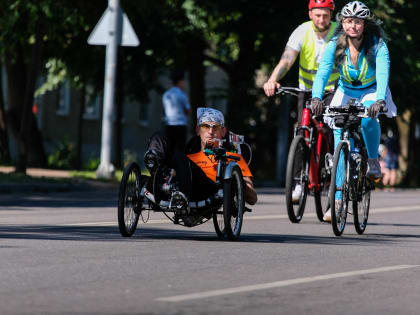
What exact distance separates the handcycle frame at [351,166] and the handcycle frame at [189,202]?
109cm

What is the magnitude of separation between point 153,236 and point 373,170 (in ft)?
7.79

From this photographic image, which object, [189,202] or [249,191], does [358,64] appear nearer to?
[249,191]

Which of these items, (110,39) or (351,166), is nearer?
(351,166)

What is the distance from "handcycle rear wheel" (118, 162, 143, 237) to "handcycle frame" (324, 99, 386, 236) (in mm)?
1784

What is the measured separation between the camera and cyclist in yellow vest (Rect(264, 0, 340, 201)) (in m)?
12.2

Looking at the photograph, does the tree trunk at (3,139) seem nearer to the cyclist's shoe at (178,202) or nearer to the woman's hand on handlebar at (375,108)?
the woman's hand on handlebar at (375,108)

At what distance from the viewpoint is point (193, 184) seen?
10148mm

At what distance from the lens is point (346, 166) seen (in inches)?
438

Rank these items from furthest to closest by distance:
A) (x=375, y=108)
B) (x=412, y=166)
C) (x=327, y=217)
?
1. (x=412, y=166)
2. (x=327, y=217)
3. (x=375, y=108)

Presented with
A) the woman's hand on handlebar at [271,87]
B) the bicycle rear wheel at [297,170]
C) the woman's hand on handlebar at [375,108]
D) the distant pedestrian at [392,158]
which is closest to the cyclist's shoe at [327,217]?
the bicycle rear wheel at [297,170]

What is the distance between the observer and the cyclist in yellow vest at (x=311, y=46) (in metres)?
12.2

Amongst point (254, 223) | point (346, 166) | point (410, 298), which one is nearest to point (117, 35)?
point (254, 223)

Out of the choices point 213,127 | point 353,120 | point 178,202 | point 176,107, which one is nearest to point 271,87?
point 353,120

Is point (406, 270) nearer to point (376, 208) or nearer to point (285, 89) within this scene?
point (285, 89)
